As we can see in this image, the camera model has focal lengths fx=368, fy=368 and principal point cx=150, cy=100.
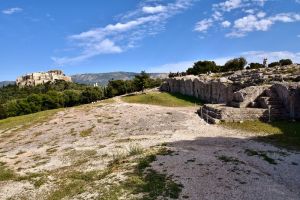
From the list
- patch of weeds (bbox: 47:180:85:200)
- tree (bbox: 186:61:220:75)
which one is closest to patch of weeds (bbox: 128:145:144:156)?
patch of weeds (bbox: 47:180:85:200)

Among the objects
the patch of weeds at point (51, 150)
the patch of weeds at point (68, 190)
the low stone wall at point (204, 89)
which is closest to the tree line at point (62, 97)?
the low stone wall at point (204, 89)

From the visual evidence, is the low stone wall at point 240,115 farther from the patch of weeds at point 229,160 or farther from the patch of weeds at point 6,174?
the patch of weeds at point 6,174

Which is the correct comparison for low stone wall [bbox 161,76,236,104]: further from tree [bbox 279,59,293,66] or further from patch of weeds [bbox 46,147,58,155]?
tree [bbox 279,59,293,66]

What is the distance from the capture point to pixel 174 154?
33.1m

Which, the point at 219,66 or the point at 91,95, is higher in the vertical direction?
the point at 219,66

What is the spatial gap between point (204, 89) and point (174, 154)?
51402 millimetres

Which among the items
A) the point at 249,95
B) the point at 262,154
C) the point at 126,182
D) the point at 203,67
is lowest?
the point at 126,182

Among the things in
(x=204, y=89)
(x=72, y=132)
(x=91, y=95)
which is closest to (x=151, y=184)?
(x=72, y=132)

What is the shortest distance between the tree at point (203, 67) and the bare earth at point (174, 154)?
7015cm

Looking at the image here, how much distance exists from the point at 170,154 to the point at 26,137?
36.7 meters

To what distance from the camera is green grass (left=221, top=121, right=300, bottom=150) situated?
3863 cm

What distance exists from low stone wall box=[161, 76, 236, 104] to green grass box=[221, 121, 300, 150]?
48.9 feet

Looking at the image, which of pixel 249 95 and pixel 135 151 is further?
pixel 249 95

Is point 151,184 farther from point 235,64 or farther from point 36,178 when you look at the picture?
point 235,64
